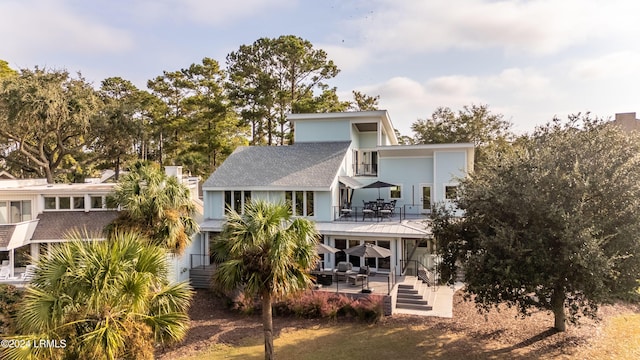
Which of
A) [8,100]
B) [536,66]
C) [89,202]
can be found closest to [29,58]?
[8,100]

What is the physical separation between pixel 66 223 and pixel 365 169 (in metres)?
20.4

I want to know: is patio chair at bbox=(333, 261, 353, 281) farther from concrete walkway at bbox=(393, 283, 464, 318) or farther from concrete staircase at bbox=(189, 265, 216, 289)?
concrete staircase at bbox=(189, 265, 216, 289)

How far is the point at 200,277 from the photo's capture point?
20406mm

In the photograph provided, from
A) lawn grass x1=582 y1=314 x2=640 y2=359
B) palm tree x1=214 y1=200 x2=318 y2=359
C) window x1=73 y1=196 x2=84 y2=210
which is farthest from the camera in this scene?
window x1=73 y1=196 x2=84 y2=210

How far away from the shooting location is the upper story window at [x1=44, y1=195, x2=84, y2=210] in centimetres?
2027

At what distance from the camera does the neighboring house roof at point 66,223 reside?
19.1 metres

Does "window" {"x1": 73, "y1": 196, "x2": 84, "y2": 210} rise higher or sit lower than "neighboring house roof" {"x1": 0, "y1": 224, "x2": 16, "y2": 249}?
higher

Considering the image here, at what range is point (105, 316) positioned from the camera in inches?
264

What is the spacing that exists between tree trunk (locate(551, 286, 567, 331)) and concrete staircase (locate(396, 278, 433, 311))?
5.05m

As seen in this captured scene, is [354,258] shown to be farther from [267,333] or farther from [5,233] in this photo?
[5,233]

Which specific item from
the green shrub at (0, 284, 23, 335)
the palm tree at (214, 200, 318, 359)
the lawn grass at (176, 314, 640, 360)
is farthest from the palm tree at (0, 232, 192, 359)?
the green shrub at (0, 284, 23, 335)

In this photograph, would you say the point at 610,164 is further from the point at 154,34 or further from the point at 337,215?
the point at 154,34

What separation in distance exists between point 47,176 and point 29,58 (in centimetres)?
1120

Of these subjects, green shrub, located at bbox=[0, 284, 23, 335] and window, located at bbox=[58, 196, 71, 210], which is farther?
window, located at bbox=[58, 196, 71, 210]
